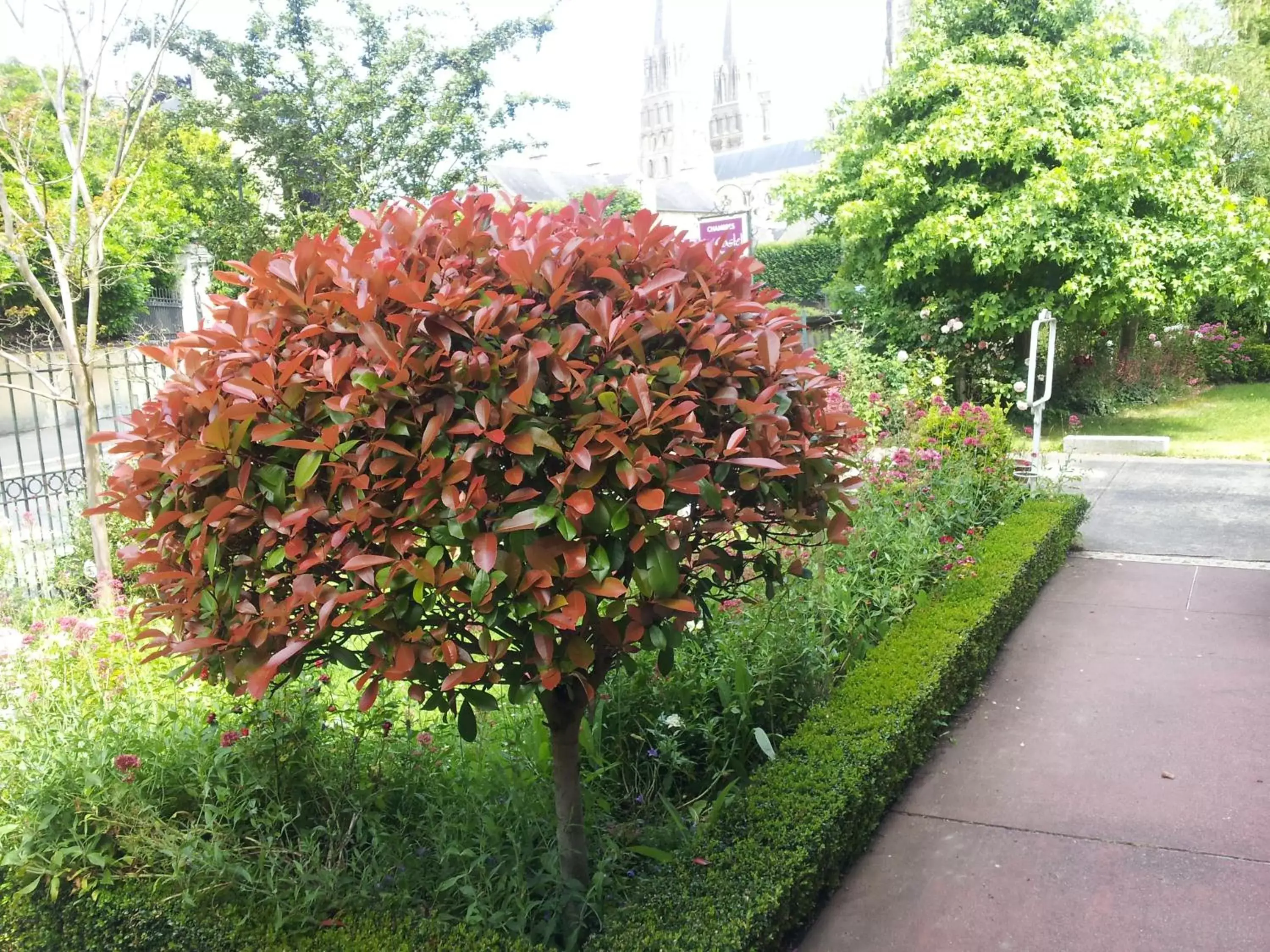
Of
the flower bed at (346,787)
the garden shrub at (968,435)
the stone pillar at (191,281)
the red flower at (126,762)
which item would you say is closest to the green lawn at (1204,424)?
the garden shrub at (968,435)

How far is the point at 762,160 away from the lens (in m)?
87.3

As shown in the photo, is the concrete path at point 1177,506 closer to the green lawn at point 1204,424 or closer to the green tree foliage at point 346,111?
the green lawn at point 1204,424

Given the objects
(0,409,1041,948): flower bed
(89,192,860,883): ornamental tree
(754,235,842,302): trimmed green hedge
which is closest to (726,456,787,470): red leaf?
(89,192,860,883): ornamental tree

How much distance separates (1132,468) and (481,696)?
33.6ft

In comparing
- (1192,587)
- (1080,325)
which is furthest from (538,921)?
(1080,325)

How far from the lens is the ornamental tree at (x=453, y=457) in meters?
2.00

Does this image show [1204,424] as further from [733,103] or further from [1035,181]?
[733,103]

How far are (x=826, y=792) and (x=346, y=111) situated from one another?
19.6 meters

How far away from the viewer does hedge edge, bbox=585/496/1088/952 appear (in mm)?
2295

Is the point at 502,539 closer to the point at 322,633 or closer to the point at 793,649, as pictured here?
the point at 322,633

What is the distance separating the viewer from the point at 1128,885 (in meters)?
2.88

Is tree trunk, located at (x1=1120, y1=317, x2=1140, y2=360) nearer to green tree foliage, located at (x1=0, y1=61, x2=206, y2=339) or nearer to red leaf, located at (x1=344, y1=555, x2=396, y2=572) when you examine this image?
green tree foliage, located at (x1=0, y1=61, x2=206, y2=339)

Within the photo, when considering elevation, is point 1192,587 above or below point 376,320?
below

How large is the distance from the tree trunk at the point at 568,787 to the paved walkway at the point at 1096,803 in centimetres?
70
